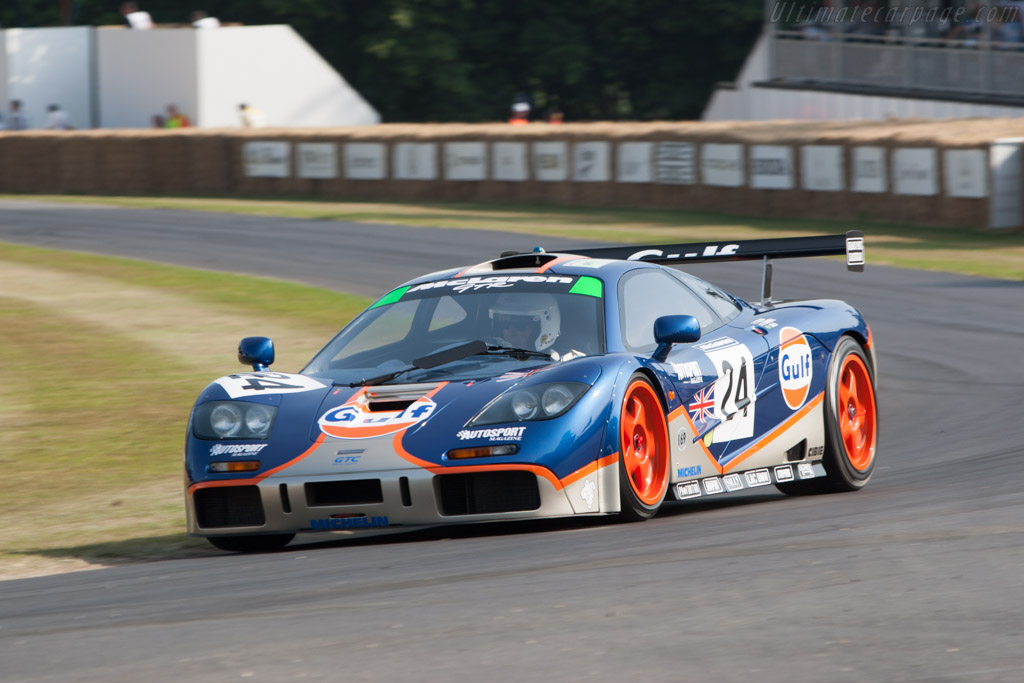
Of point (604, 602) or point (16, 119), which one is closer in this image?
point (604, 602)

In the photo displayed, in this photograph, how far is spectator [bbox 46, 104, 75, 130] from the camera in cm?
→ 3812

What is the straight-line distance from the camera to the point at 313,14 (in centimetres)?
4312

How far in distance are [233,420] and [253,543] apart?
581 mm

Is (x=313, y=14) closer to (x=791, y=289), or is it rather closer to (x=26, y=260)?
(x=26, y=260)

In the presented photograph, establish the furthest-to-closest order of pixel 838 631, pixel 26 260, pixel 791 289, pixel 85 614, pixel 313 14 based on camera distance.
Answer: pixel 313 14 < pixel 26 260 < pixel 791 289 < pixel 85 614 < pixel 838 631

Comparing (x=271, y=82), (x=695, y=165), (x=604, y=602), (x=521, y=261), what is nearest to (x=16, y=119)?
(x=271, y=82)

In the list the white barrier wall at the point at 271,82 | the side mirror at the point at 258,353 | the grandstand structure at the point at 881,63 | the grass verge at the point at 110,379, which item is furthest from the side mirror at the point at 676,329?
the white barrier wall at the point at 271,82

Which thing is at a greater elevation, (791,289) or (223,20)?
(223,20)

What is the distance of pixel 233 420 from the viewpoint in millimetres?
6523

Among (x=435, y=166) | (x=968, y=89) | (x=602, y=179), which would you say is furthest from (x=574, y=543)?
(x=968, y=89)

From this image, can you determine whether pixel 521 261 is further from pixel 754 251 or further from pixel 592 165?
pixel 592 165

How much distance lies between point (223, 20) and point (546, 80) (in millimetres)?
9276

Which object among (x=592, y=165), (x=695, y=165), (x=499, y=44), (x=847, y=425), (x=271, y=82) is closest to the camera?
(x=847, y=425)

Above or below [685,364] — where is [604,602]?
below
